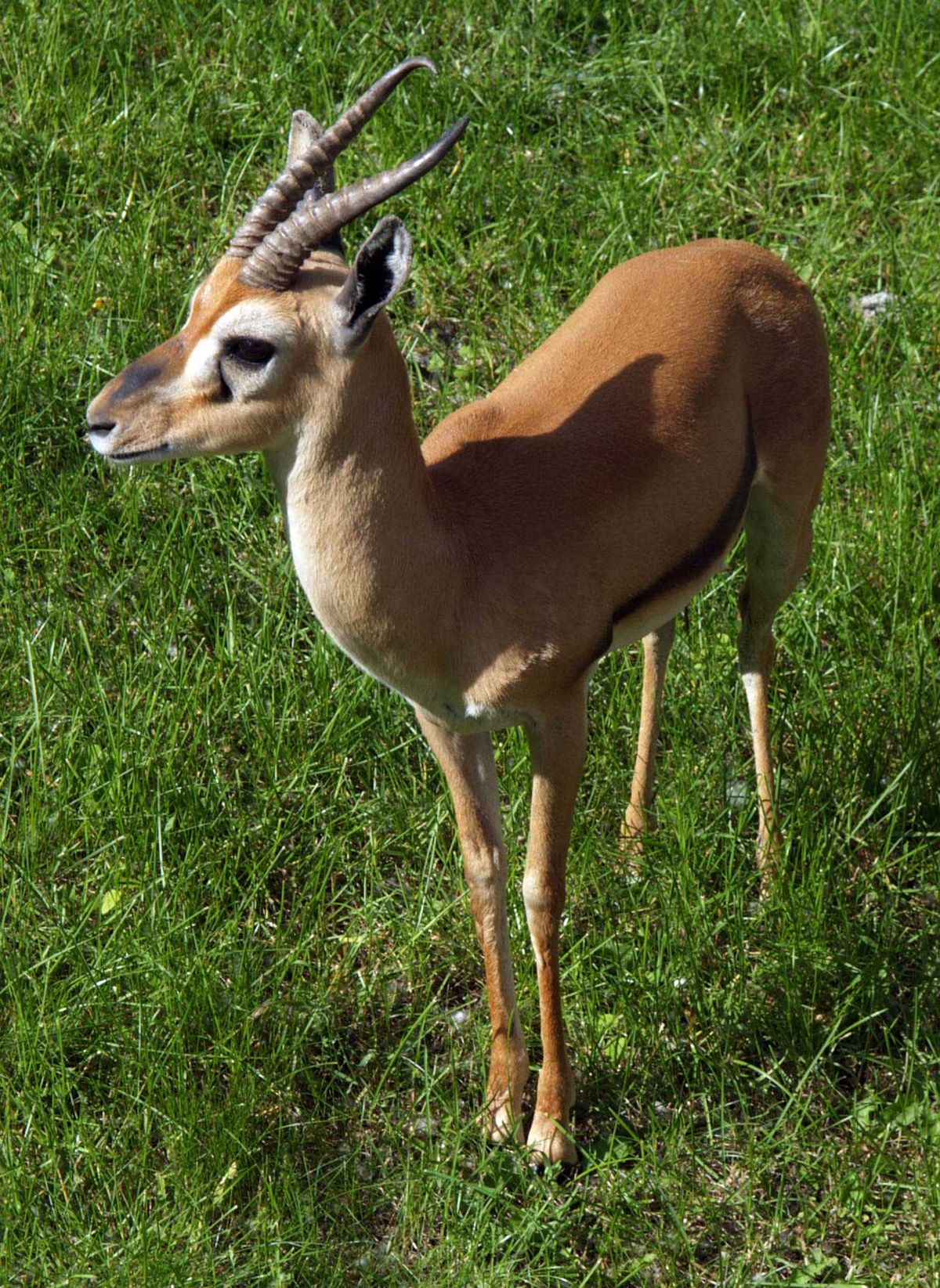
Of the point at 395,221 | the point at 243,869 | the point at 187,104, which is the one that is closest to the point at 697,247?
the point at 395,221

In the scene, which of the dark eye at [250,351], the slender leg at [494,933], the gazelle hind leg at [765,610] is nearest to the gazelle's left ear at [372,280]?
the dark eye at [250,351]

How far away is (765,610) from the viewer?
4.14 m

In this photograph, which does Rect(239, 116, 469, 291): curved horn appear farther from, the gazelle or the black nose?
the black nose

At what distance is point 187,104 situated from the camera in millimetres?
5820

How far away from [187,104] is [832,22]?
2523 mm

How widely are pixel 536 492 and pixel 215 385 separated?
0.74 meters

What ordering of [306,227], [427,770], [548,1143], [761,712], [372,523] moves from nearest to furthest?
[306,227]
[372,523]
[548,1143]
[761,712]
[427,770]

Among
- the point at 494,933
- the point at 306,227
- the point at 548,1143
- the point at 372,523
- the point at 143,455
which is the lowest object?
the point at 548,1143

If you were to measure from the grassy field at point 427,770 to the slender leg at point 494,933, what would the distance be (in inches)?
4.1

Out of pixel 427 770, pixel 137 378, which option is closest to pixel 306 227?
pixel 137 378

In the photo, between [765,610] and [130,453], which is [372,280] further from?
[765,610]

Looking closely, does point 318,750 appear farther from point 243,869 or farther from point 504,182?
point 504,182

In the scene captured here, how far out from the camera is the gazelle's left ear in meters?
2.73

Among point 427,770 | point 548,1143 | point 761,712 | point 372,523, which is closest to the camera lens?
point 372,523
